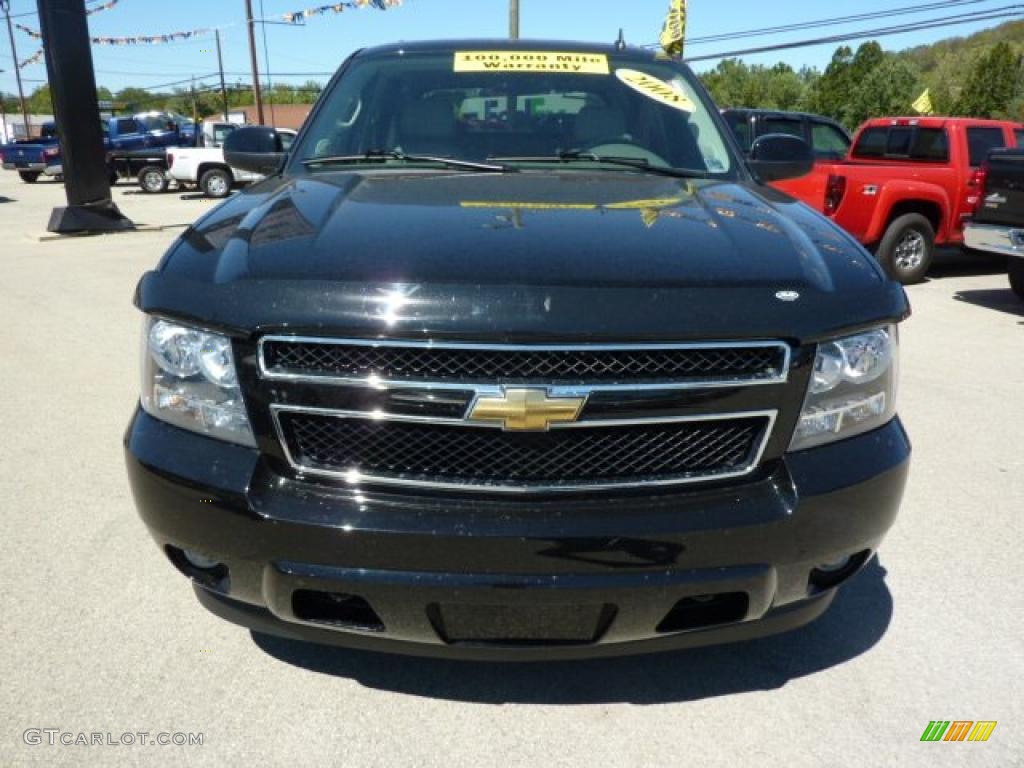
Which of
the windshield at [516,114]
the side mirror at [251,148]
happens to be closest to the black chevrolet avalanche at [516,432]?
the windshield at [516,114]

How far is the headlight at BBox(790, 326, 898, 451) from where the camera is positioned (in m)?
1.88

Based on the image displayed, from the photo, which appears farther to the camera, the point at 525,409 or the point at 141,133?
the point at 141,133

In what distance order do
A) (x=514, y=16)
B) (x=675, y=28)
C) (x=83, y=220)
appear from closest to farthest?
1. (x=83, y=220)
2. (x=675, y=28)
3. (x=514, y=16)

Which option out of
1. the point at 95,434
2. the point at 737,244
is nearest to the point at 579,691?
the point at 737,244

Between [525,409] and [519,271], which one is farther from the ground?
[519,271]

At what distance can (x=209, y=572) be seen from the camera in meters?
1.98

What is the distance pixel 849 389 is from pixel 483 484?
36.1 inches

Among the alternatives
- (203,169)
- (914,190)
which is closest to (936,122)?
(914,190)

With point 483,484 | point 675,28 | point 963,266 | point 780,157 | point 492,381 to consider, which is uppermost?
point 675,28

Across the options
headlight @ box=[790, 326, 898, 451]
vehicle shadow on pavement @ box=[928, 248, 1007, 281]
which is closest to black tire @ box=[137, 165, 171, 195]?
vehicle shadow on pavement @ box=[928, 248, 1007, 281]

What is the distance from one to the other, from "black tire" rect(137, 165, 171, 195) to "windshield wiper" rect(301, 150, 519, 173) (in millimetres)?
20868

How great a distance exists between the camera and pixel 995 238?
23.8 feet

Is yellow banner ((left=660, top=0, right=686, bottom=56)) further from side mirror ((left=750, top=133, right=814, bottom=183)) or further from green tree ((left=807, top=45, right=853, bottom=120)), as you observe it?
green tree ((left=807, top=45, right=853, bottom=120))

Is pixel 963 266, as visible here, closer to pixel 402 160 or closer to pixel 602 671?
pixel 402 160
